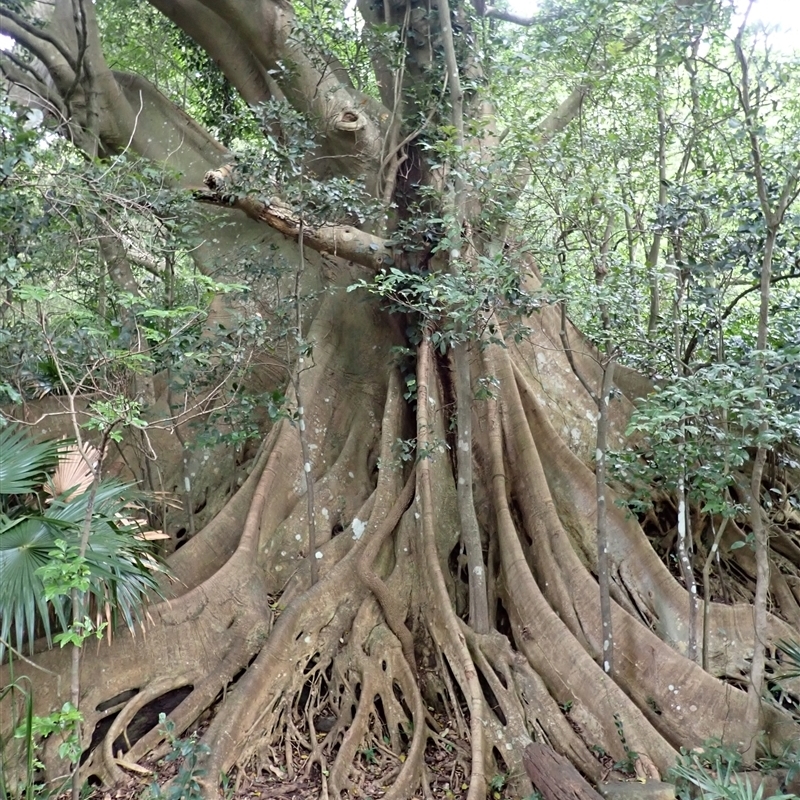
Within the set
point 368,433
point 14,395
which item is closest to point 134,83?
point 368,433

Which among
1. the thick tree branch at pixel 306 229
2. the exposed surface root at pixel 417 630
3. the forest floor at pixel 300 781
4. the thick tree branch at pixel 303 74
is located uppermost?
the thick tree branch at pixel 303 74

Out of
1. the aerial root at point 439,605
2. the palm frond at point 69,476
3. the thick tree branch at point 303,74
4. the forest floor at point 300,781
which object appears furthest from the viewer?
the thick tree branch at point 303,74

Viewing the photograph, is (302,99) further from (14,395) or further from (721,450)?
(721,450)

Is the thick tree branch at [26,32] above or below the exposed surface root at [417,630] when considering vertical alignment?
above

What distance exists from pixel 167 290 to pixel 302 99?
2325 mm

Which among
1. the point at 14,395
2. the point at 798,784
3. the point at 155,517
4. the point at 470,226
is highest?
the point at 470,226

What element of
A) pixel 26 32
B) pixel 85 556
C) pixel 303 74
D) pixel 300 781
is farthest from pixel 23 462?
pixel 26 32

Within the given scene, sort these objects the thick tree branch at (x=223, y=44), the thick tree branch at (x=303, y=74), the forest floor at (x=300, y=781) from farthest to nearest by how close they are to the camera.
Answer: the thick tree branch at (x=223, y=44) → the thick tree branch at (x=303, y=74) → the forest floor at (x=300, y=781)

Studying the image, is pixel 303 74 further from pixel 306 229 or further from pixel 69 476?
pixel 69 476

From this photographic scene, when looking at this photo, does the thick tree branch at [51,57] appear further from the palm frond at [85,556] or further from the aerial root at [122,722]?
the aerial root at [122,722]

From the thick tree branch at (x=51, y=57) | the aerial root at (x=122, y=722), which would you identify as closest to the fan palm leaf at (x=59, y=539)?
the aerial root at (x=122, y=722)

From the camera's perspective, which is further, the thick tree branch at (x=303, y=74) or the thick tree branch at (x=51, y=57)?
the thick tree branch at (x=51, y=57)

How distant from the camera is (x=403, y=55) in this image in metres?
6.04

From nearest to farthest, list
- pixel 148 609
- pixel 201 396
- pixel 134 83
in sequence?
pixel 148 609 < pixel 201 396 < pixel 134 83
